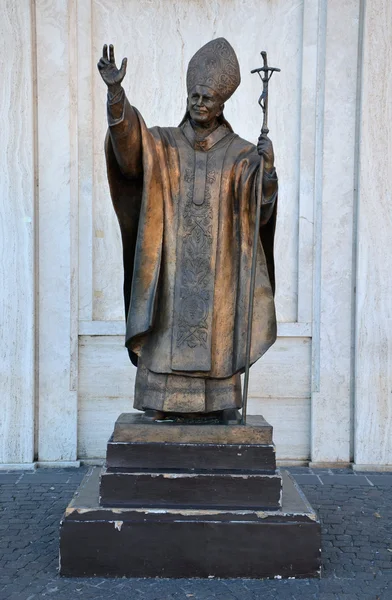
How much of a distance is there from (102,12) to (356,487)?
4592mm

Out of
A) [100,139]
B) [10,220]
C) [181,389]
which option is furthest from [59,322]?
[181,389]

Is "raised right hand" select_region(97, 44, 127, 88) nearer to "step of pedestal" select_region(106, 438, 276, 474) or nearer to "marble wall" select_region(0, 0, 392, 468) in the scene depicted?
"step of pedestal" select_region(106, 438, 276, 474)

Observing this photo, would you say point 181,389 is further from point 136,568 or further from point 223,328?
point 136,568

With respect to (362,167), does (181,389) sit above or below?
below

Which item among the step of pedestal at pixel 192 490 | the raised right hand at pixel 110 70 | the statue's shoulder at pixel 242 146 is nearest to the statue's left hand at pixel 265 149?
the statue's shoulder at pixel 242 146

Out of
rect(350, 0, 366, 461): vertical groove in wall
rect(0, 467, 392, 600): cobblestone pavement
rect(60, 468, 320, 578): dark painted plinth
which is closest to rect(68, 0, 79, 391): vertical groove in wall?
rect(0, 467, 392, 600): cobblestone pavement

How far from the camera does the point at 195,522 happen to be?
12.8 ft

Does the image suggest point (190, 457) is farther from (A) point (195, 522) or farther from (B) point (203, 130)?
(B) point (203, 130)

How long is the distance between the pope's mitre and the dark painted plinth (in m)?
2.25

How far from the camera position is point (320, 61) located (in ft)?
21.9

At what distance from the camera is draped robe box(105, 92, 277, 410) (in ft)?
13.5

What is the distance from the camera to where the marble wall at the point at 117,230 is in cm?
655

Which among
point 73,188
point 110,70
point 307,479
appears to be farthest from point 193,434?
point 73,188

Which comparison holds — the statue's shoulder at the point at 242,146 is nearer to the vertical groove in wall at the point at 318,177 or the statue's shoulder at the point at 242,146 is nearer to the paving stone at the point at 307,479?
the vertical groove in wall at the point at 318,177
